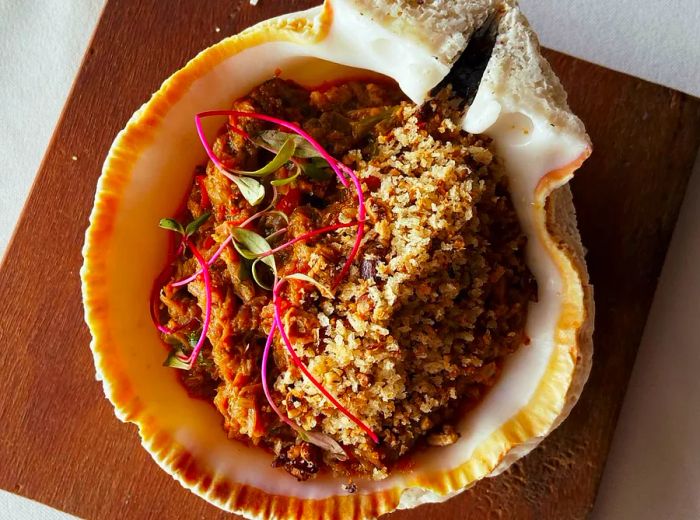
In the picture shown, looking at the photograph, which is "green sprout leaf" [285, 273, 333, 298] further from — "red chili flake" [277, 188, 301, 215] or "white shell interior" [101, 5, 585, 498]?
"white shell interior" [101, 5, 585, 498]

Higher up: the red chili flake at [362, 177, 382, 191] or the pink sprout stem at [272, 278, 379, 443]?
the red chili flake at [362, 177, 382, 191]

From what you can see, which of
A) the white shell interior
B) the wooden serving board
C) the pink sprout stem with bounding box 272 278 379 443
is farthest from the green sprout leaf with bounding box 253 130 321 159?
the wooden serving board

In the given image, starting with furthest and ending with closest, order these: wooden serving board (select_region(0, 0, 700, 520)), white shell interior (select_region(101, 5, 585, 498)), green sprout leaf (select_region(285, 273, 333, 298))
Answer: wooden serving board (select_region(0, 0, 700, 520)) < white shell interior (select_region(101, 5, 585, 498)) < green sprout leaf (select_region(285, 273, 333, 298))

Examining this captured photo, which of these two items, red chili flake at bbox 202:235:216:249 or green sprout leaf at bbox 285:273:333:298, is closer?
green sprout leaf at bbox 285:273:333:298

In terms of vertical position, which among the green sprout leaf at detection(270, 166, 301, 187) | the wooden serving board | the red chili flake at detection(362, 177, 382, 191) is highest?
the red chili flake at detection(362, 177, 382, 191)

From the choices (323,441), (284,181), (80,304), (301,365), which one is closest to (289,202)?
(284,181)

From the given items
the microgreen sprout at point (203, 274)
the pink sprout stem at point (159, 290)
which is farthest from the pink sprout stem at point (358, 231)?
the pink sprout stem at point (159, 290)

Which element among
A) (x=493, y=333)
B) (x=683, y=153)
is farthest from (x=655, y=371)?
(x=493, y=333)

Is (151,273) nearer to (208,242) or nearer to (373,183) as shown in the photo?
(208,242)
